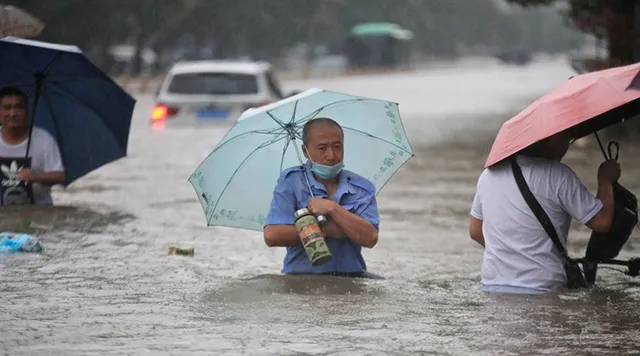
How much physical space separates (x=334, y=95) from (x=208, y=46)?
362 ft

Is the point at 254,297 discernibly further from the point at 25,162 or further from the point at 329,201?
the point at 25,162

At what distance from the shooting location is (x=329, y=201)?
7.72m

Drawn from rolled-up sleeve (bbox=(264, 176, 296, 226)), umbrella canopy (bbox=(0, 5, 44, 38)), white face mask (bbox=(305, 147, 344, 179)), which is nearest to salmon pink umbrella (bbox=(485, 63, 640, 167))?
white face mask (bbox=(305, 147, 344, 179))

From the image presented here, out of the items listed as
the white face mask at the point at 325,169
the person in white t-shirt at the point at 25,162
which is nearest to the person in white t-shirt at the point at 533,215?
the white face mask at the point at 325,169

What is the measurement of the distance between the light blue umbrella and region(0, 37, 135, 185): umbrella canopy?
3203 millimetres

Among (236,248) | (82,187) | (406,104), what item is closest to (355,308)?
(236,248)

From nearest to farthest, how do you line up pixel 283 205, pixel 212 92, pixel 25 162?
1. pixel 283 205
2. pixel 25 162
3. pixel 212 92

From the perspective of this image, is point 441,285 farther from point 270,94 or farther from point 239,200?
point 270,94

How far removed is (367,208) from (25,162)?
4.52 metres

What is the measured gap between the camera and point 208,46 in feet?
387

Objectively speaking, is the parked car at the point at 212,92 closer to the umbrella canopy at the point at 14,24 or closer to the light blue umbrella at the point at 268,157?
the umbrella canopy at the point at 14,24

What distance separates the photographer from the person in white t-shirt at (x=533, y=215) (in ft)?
24.5

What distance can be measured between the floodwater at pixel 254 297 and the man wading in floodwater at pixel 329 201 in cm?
23

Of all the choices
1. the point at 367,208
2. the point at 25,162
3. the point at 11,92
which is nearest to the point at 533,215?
the point at 367,208
